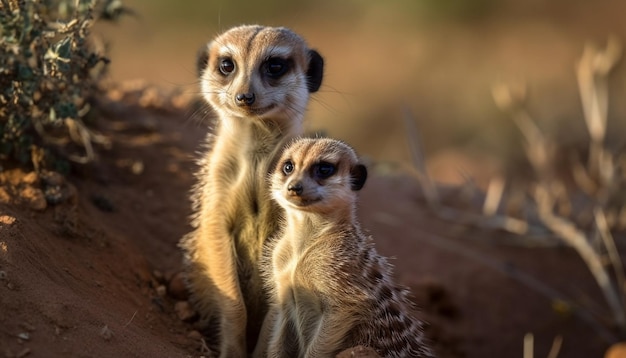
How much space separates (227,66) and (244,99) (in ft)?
1.20

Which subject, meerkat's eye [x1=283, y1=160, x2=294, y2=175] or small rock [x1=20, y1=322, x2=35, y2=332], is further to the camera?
meerkat's eye [x1=283, y1=160, x2=294, y2=175]

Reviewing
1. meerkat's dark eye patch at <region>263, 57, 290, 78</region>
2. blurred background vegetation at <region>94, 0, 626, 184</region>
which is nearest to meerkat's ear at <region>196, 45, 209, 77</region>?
meerkat's dark eye patch at <region>263, 57, 290, 78</region>

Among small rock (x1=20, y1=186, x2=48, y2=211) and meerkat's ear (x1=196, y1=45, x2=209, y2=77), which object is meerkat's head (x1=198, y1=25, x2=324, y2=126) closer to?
meerkat's ear (x1=196, y1=45, x2=209, y2=77)

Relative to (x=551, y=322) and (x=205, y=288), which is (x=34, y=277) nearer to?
(x=205, y=288)

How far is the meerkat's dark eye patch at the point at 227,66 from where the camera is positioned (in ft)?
14.0

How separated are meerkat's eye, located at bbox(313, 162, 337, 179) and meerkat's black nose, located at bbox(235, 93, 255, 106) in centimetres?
45

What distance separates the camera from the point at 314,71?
459 centimetres

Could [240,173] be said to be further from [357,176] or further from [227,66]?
[357,176]

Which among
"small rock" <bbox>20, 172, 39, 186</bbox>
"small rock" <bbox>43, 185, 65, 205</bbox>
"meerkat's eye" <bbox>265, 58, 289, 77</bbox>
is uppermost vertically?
"meerkat's eye" <bbox>265, 58, 289, 77</bbox>

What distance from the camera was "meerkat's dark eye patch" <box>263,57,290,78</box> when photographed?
423 cm

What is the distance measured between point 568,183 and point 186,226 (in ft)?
18.1

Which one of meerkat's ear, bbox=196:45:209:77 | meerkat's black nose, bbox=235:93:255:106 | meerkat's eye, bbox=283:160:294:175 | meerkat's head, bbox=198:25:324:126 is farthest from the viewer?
meerkat's ear, bbox=196:45:209:77

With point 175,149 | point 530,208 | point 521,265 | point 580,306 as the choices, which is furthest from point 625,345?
point 175,149

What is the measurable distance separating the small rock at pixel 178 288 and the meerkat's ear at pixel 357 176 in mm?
1132
